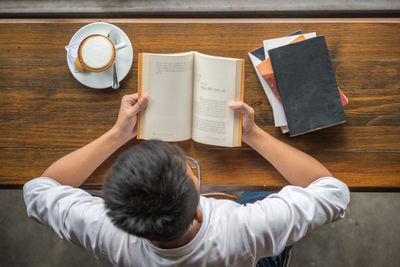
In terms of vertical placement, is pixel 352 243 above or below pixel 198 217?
below

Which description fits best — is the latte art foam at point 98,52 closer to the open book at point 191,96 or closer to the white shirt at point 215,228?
the open book at point 191,96

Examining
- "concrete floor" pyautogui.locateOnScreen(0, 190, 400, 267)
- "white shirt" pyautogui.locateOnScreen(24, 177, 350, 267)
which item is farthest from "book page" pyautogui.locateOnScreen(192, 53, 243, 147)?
"concrete floor" pyautogui.locateOnScreen(0, 190, 400, 267)

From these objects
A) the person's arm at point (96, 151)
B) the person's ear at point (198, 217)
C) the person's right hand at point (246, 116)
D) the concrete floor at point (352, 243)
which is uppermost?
the person's right hand at point (246, 116)

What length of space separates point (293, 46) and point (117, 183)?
772mm

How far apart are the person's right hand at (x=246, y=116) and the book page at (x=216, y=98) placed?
0.07 ft

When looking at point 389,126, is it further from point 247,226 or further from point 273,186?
point 247,226

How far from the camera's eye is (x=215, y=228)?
2.74 ft

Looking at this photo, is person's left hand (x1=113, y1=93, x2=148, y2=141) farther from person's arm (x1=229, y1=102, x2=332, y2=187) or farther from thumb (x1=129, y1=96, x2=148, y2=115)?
person's arm (x1=229, y1=102, x2=332, y2=187)

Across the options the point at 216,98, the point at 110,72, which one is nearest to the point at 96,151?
the point at 110,72

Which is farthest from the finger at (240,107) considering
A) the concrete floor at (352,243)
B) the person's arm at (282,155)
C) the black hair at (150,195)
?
the concrete floor at (352,243)

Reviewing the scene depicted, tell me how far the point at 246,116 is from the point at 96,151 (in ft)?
1.75

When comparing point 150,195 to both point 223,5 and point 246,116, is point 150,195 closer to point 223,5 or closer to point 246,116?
point 246,116

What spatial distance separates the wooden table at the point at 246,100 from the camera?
3.53 feet

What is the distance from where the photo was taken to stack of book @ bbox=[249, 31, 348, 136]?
104 cm
